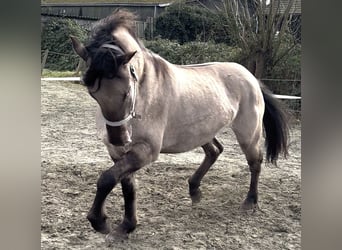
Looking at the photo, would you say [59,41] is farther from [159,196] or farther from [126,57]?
[159,196]

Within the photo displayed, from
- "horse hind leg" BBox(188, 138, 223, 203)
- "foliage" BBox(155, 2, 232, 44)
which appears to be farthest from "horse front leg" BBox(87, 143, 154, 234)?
"foliage" BBox(155, 2, 232, 44)

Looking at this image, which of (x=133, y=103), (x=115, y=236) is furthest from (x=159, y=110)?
(x=115, y=236)

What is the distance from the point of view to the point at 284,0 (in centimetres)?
279

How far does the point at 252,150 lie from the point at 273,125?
179 mm

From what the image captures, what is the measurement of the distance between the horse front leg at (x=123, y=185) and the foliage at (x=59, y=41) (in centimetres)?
55

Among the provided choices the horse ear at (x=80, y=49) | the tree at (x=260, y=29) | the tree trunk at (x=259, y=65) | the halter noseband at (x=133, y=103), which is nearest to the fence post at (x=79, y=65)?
the horse ear at (x=80, y=49)

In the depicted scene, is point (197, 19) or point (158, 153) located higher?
point (197, 19)

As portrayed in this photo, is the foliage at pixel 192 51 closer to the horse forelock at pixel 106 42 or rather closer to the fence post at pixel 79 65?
the horse forelock at pixel 106 42

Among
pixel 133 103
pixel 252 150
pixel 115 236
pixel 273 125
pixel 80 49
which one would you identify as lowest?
pixel 115 236

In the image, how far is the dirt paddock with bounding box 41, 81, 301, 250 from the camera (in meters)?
2.58

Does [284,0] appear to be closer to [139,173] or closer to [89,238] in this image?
[139,173]

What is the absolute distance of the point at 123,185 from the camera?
2.59m
